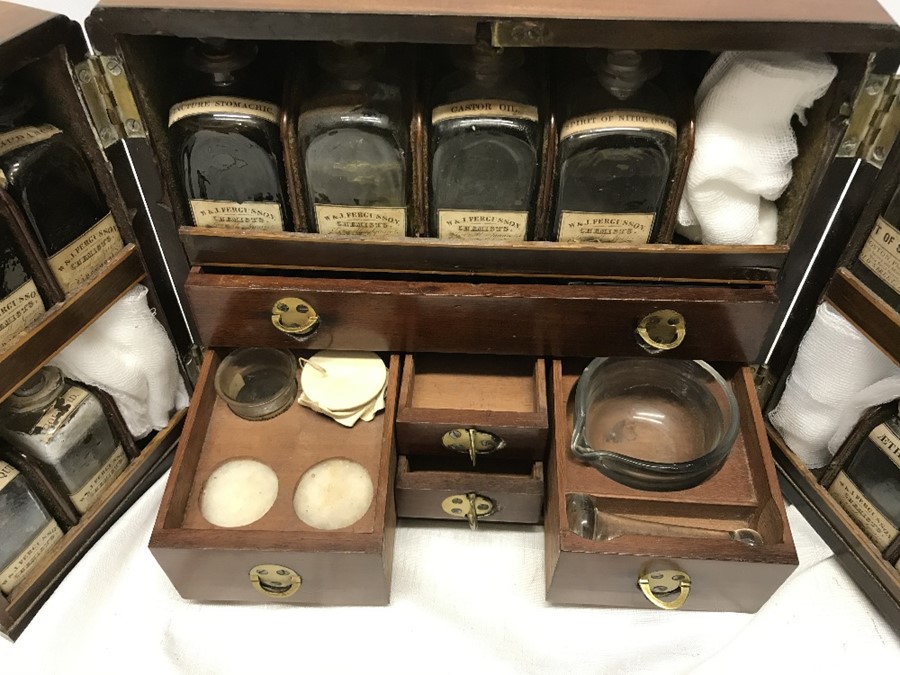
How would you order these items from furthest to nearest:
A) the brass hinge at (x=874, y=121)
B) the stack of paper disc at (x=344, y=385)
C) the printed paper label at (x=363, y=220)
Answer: the stack of paper disc at (x=344, y=385)
the printed paper label at (x=363, y=220)
the brass hinge at (x=874, y=121)

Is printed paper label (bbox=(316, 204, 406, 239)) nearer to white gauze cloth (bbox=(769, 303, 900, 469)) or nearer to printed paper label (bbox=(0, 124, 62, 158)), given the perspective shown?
printed paper label (bbox=(0, 124, 62, 158))

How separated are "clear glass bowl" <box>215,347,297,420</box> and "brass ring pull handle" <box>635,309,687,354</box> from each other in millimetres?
365

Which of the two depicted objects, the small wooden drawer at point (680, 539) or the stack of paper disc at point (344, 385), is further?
the stack of paper disc at point (344, 385)

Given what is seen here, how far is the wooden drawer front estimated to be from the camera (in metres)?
0.71

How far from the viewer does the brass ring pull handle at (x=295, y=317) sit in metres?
0.74

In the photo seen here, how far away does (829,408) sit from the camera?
756 mm

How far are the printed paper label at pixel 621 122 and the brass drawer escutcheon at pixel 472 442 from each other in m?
0.28

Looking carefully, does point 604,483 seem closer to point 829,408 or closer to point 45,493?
point 829,408

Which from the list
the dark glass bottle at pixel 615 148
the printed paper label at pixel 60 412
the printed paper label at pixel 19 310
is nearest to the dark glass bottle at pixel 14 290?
the printed paper label at pixel 19 310

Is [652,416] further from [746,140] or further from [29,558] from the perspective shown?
[29,558]

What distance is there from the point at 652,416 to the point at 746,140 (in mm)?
309

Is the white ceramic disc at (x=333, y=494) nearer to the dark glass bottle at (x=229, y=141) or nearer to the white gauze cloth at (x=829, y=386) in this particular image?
the dark glass bottle at (x=229, y=141)

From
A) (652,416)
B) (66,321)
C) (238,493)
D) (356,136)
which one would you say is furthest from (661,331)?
(66,321)

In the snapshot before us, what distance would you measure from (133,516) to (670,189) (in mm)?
639
